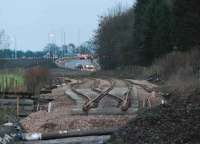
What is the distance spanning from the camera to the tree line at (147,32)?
43.9 metres

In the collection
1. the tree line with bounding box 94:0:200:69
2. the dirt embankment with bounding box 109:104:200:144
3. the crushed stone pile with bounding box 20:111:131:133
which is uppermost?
the tree line with bounding box 94:0:200:69

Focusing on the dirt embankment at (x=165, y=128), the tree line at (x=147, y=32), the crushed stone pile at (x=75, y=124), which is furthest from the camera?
the tree line at (x=147, y=32)

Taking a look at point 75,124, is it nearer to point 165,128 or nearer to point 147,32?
point 165,128

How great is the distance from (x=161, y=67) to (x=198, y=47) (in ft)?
39.7

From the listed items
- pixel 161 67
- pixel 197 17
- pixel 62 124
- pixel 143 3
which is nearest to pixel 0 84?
pixel 197 17

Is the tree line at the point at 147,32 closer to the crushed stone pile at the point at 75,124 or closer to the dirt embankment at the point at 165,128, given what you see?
the crushed stone pile at the point at 75,124

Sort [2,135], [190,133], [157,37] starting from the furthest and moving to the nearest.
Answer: [157,37], [2,135], [190,133]

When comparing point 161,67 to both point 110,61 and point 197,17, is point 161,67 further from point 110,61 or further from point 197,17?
point 110,61

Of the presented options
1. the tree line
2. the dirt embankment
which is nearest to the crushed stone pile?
the dirt embankment

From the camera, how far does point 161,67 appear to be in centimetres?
6088

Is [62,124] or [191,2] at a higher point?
[191,2]

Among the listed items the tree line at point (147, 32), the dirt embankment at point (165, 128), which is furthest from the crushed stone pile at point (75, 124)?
the tree line at point (147, 32)

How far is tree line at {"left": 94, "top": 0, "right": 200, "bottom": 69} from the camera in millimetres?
43906

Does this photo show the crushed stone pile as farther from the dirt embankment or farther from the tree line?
the tree line
